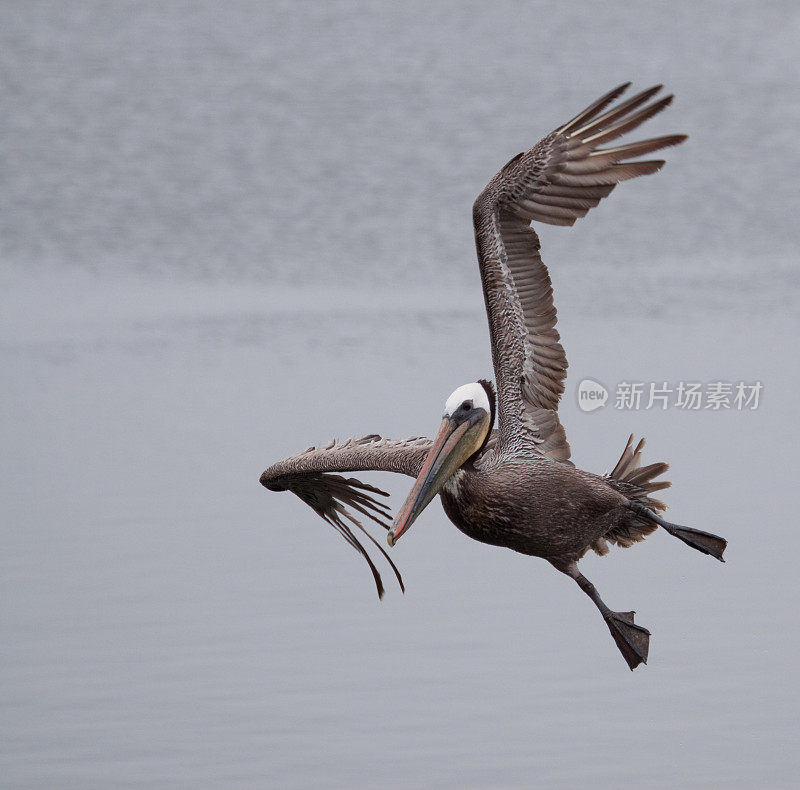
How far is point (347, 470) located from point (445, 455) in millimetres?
1089

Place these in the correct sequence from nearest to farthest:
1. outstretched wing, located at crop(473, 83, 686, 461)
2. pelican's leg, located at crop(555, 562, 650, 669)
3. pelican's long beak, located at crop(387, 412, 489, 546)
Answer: pelican's long beak, located at crop(387, 412, 489, 546), outstretched wing, located at crop(473, 83, 686, 461), pelican's leg, located at crop(555, 562, 650, 669)

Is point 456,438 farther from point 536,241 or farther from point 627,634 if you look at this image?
point 627,634

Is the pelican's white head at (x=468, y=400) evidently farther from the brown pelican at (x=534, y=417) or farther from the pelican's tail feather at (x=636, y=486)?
the pelican's tail feather at (x=636, y=486)

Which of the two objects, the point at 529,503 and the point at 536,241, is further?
the point at 536,241

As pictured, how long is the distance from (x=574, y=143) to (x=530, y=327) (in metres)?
0.81

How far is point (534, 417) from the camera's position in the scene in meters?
8.80

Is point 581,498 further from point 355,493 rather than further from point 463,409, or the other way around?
point 355,493

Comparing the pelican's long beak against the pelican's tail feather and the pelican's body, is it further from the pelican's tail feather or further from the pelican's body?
the pelican's tail feather

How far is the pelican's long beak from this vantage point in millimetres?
8227

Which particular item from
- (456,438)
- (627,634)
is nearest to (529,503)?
(456,438)

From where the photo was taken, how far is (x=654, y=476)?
8.99 m

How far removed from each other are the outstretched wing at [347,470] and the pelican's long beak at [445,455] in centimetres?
48

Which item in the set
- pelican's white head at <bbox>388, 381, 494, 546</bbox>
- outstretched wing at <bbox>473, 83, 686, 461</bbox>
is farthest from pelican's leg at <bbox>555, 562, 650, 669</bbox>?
pelican's white head at <bbox>388, 381, 494, 546</bbox>

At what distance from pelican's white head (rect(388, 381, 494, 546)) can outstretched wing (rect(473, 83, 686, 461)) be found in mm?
221
